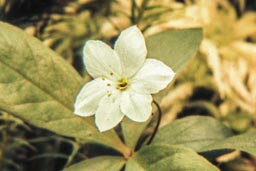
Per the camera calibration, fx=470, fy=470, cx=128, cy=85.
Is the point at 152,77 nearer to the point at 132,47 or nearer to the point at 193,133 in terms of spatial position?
the point at 132,47

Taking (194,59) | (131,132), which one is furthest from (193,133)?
(194,59)

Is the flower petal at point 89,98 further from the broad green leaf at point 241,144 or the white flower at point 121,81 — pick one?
the broad green leaf at point 241,144

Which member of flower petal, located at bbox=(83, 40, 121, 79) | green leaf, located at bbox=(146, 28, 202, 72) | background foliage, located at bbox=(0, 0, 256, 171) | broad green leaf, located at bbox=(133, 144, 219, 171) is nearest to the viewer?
broad green leaf, located at bbox=(133, 144, 219, 171)

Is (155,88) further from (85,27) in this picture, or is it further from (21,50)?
(85,27)

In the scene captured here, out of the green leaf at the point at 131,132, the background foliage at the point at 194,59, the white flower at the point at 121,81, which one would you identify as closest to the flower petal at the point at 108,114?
the white flower at the point at 121,81

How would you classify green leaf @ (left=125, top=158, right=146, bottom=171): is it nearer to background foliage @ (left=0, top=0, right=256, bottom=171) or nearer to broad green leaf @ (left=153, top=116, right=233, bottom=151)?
broad green leaf @ (left=153, top=116, right=233, bottom=151)

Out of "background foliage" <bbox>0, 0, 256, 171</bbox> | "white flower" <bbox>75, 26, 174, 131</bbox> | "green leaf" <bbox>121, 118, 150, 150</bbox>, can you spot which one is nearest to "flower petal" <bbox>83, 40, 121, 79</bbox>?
"white flower" <bbox>75, 26, 174, 131</bbox>
